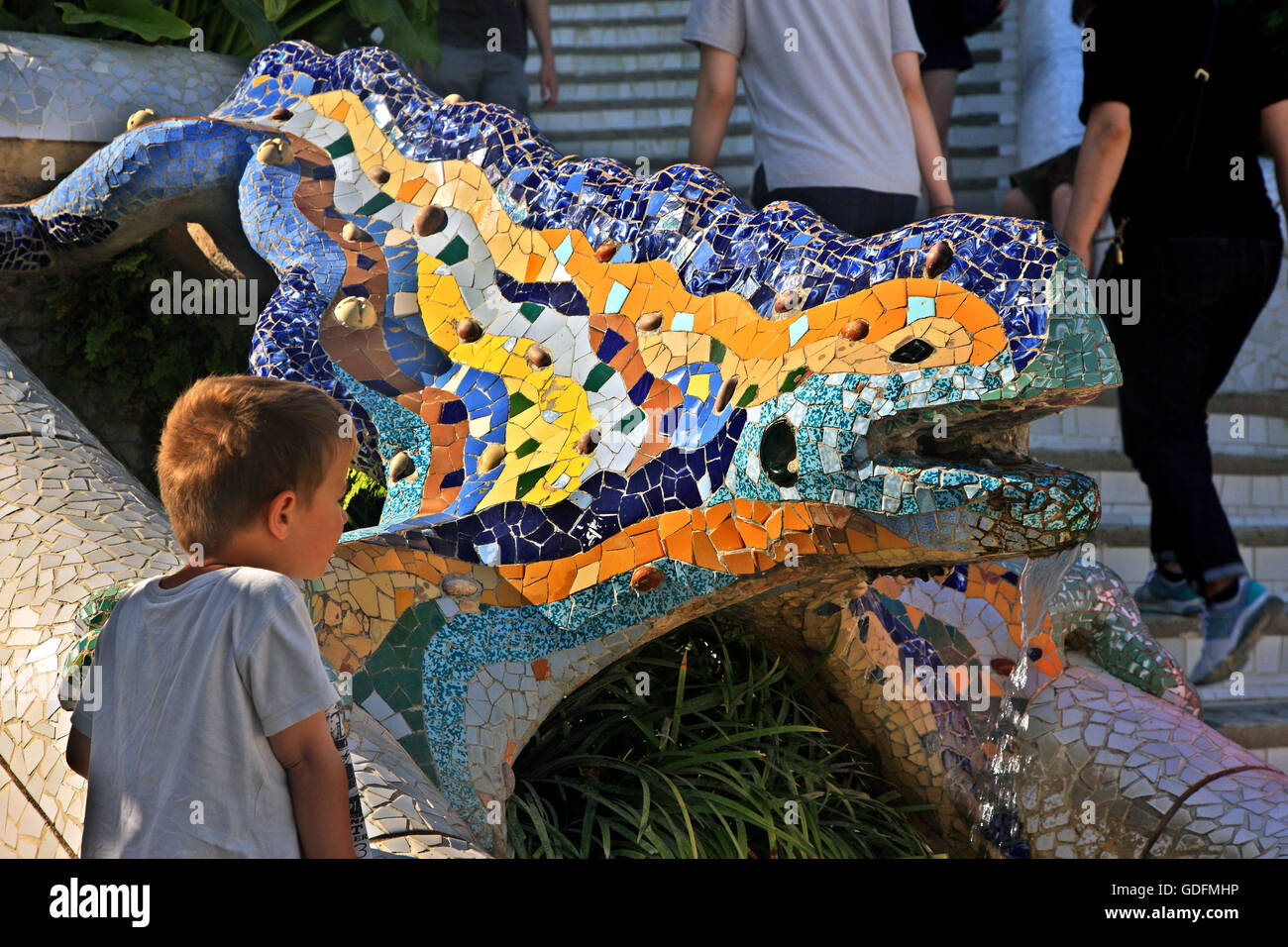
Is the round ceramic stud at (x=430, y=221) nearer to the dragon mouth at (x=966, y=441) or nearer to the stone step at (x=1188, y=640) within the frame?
the dragon mouth at (x=966, y=441)

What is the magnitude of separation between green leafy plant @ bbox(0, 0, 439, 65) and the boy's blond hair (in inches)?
110

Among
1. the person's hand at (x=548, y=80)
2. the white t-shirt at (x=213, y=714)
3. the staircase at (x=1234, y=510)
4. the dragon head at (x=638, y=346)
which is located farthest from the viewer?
the person's hand at (x=548, y=80)

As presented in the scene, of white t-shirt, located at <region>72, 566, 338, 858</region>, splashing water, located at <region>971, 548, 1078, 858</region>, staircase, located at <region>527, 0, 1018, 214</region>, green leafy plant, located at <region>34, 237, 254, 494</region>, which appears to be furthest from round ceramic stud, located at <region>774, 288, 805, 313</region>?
staircase, located at <region>527, 0, 1018, 214</region>

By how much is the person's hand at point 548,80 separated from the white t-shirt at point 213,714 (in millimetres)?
3436

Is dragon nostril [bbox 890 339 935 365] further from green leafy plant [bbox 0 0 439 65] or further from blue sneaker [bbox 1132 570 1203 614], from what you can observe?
green leafy plant [bbox 0 0 439 65]

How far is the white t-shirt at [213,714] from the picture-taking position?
1481 millimetres

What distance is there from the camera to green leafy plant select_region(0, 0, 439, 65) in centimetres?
391

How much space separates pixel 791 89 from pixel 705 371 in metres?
1.43

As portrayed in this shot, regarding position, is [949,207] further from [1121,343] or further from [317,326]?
[317,326]

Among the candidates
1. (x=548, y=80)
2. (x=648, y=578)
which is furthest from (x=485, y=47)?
(x=648, y=578)

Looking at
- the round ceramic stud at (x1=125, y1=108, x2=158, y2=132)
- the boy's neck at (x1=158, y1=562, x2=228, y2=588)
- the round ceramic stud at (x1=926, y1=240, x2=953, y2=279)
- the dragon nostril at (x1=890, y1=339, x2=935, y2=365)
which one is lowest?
the boy's neck at (x1=158, y1=562, x2=228, y2=588)

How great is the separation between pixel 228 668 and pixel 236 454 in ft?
0.82

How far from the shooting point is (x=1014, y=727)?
2992 mm

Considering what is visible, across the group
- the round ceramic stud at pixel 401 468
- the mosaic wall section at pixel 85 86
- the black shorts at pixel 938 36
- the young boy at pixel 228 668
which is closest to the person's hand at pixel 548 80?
the mosaic wall section at pixel 85 86
